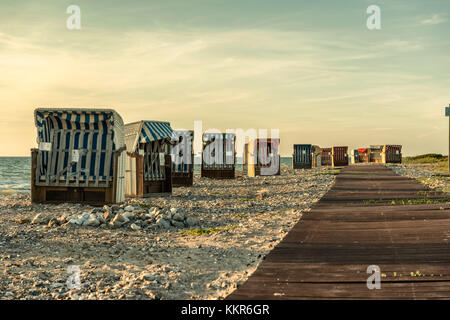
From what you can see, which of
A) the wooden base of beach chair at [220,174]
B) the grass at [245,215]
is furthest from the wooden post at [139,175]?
the wooden base of beach chair at [220,174]

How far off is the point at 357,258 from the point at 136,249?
4.66 m

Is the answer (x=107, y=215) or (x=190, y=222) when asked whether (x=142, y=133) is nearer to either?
(x=107, y=215)

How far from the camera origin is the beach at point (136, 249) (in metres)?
6.93

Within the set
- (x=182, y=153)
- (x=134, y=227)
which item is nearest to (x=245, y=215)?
(x=134, y=227)

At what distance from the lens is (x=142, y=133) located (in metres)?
21.5

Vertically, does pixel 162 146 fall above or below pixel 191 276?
above

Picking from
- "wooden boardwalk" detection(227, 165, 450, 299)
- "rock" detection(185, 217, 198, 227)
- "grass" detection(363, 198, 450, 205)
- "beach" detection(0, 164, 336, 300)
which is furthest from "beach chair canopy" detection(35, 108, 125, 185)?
"grass" detection(363, 198, 450, 205)

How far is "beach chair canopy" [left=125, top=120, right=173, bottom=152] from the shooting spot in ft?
69.6

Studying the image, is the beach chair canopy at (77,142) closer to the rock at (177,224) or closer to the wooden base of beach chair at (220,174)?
the rock at (177,224)
